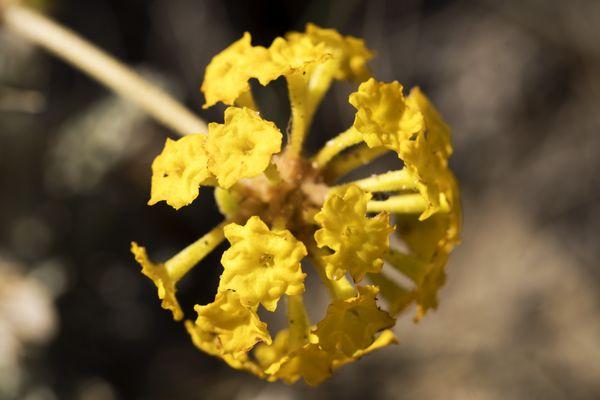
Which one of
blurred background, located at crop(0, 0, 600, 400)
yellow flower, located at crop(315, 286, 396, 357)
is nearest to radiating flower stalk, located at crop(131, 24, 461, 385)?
yellow flower, located at crop(315, 286, 396, 357)

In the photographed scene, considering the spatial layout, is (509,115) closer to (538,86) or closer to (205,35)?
(538,86)

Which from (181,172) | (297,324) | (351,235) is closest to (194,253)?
(181,172)

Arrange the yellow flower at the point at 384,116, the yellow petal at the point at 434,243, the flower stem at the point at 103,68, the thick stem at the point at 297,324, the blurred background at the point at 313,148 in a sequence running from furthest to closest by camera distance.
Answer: the blurred background at the point at 313,148 < the flower stem at the point at 103,68 < the yellow petal at the point at 434,243 < the thick stem at the point at 297,324 < the yellow flower at the point at 384,116

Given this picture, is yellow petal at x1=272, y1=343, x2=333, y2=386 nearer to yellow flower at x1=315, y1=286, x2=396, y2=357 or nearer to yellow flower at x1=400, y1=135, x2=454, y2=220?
yellow flower at x1=315, y1=286, x2=396, y2=357

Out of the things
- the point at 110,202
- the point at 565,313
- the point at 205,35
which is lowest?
the point at 565,313

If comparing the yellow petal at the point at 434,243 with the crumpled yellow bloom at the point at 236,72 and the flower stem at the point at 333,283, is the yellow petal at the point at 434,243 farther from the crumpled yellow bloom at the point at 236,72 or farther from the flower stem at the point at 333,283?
the crumpled yellow bloom at the point at 236,72

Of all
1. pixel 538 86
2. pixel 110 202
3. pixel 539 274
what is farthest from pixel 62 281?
pixel 538 86

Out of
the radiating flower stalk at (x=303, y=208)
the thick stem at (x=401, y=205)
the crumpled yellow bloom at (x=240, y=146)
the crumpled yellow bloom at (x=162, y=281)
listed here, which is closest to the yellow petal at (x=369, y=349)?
the radiating flower stalk at (x=303, y=208)
